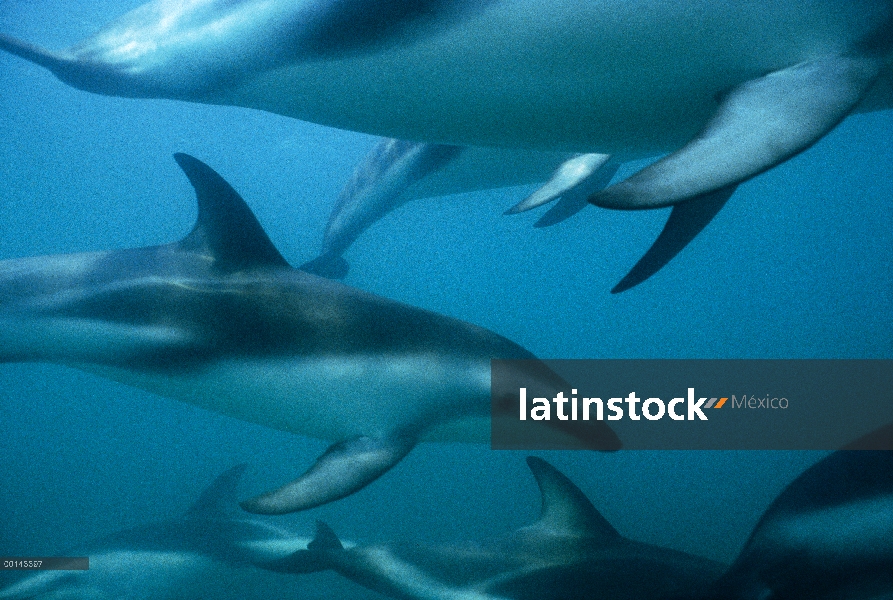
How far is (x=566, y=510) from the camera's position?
429cm

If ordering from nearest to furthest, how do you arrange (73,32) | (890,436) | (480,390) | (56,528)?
(890,436), (480,390), (56,528), (73,32)

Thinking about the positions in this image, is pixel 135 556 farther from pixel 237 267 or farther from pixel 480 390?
pixel 480 390

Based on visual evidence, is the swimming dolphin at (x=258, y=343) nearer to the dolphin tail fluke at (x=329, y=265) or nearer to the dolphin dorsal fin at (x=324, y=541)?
the dolphin dorsal fin at (x=324, y=541)

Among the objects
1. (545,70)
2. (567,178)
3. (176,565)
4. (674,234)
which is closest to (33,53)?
(545,70)

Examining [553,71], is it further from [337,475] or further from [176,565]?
[176,565]

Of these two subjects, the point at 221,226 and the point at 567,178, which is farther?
the point at 567,178

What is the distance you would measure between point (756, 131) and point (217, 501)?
649 centimetres

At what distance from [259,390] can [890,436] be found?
135 inches

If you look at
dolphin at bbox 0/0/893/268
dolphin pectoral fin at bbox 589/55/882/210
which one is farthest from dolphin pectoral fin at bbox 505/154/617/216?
dolphin pectoral fin at bbox 589/55/882/210

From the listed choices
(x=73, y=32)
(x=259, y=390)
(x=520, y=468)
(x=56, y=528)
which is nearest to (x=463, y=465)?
(x=520, y=468)

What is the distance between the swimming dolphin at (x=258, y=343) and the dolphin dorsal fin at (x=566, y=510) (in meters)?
0.44

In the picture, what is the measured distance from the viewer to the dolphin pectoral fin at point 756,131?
1.83 m

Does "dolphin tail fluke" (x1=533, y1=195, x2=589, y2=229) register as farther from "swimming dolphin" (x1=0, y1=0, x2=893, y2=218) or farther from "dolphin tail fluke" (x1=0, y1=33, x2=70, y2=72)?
"dolphin tail fluke" (x1=0, y1=33, x2=70, y2=72)

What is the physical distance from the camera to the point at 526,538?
4.27 meters
